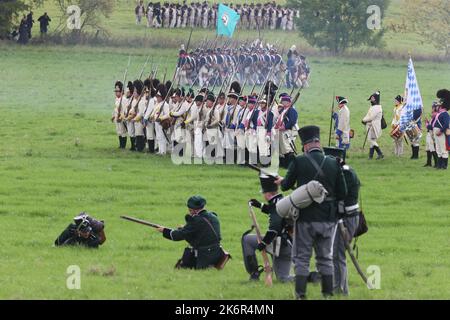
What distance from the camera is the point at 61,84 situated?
155ft

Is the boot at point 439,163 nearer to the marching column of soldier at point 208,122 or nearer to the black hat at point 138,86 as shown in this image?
A: the marching column of soldier at point 208,122

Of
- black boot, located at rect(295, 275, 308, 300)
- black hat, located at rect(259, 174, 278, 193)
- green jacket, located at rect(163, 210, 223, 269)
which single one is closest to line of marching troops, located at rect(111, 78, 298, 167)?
green jacket, located at rect(163, 210, 223, 269)

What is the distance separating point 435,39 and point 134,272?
169ft

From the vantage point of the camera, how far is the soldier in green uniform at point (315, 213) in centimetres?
1396

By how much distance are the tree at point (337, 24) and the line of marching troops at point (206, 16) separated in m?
4.19

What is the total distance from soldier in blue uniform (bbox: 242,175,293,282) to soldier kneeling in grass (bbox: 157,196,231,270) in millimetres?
529

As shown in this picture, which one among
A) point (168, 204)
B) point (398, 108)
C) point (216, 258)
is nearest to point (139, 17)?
point (398, 108)

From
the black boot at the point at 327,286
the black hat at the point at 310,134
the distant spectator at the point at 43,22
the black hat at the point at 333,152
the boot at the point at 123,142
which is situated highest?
the black hat at the point at 310,134

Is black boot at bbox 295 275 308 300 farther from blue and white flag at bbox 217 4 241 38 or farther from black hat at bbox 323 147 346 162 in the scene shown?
blue and white flag at bbox 217 4 241 38

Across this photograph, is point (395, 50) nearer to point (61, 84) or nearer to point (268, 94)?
point (61, 84)

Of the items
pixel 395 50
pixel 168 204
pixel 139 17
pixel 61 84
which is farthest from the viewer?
pixel 139 17

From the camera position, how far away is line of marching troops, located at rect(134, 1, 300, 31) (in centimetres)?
6638

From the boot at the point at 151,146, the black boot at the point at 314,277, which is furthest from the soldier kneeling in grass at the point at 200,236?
the boot at the point at 151,146

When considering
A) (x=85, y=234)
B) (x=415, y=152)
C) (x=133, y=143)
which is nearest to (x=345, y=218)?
(x=85, y=234)
